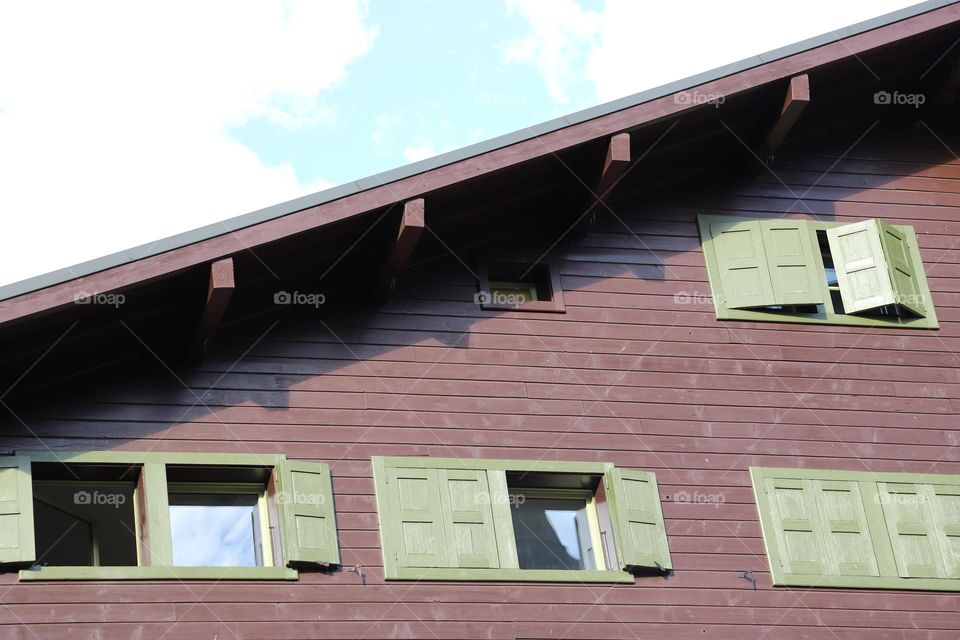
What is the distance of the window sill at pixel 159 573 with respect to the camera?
10594 mm

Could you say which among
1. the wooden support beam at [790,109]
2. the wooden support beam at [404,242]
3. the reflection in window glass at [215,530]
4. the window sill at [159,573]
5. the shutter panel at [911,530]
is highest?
the wooden support beam at [790,109]

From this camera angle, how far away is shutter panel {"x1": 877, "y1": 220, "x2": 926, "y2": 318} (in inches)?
536

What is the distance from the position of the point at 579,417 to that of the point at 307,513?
2582 millimetres

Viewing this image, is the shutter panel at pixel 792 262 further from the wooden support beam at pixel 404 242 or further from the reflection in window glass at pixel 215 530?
the reflection in window glass at pixel 215 530

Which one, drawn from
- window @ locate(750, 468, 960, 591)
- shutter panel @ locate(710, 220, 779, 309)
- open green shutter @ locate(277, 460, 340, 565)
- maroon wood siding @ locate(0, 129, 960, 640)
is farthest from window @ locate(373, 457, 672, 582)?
shutter panel @ locate(710, 220, 779, 309)

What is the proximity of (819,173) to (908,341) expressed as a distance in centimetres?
207

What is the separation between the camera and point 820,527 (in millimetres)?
12172

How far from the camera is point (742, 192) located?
1427 centimetres

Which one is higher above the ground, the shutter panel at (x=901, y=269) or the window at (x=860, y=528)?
the shutter panel at (x=901, y=269)

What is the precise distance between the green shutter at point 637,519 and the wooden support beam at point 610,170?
2625 mm

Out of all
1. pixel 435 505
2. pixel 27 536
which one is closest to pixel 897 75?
pixel 435 505

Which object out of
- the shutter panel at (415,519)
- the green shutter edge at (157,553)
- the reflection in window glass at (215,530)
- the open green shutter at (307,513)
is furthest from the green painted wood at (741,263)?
the reflection in window glass at (215,530)

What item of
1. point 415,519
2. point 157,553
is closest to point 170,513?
point 157,553

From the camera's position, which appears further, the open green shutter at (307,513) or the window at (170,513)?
the open green shutter at (307,513)
